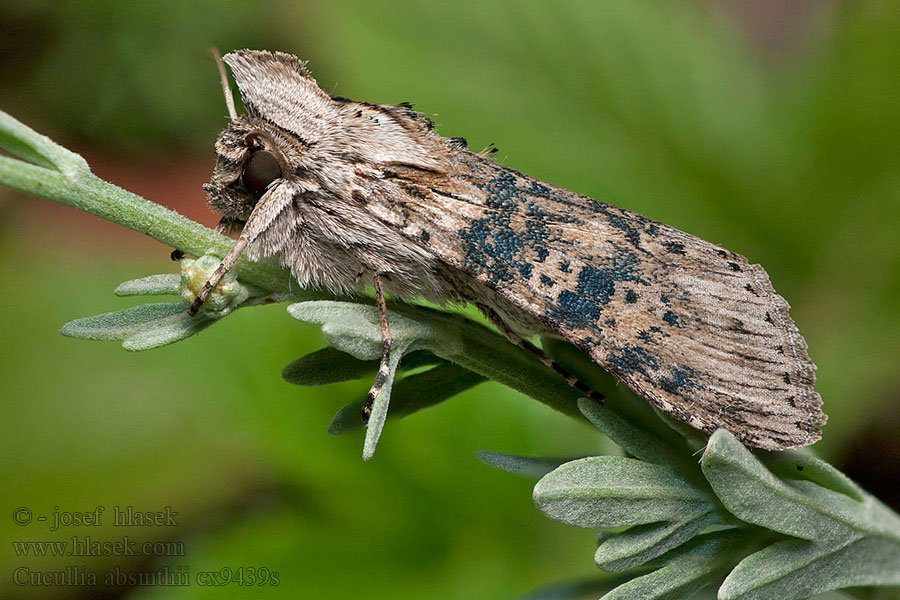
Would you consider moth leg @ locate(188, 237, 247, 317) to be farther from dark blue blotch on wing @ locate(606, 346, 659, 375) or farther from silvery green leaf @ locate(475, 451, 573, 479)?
dark blue blotch on wing @ locate(606, 346, 659, 375)

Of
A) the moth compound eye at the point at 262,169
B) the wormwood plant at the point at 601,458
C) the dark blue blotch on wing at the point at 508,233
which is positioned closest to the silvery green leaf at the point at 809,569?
the wormwood plant at the point at 601,458

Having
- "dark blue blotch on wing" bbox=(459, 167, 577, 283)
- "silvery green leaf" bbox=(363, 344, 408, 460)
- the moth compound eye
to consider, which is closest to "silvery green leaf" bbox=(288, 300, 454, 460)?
"silvery green leaf" bbox=(363, 344, 408, 460)

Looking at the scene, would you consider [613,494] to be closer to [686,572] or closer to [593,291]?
[686,572]

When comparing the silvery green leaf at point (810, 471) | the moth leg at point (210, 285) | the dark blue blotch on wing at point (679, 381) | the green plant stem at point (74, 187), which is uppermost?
the dark blue blotch on wing at point (679, 381)

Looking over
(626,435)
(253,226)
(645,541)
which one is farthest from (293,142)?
(645,541)

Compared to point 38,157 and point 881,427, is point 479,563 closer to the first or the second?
point 881,427

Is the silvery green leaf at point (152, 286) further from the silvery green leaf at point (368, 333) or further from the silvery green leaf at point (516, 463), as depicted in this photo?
the silvery green leaf at point (516, 463)
